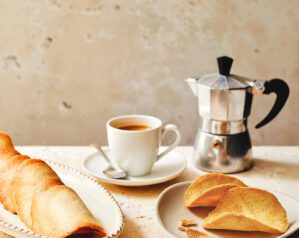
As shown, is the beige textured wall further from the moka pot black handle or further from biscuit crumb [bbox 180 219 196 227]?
biscuit crumb [bbox 180 219 196 227]

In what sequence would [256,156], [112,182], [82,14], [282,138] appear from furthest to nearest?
[282,138], [82,14], [256,156], [112,182]

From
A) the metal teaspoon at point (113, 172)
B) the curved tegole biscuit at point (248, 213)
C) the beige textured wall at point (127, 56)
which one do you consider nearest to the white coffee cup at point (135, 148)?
the metal teaspoon at point (113, 172)

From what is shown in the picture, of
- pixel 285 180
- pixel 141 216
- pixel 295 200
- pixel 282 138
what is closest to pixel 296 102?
pixel 282 138

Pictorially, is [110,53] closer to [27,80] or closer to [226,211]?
[27,80]

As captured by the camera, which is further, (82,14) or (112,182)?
(82,14)

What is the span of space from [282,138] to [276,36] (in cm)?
29

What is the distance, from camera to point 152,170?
1.03 metres

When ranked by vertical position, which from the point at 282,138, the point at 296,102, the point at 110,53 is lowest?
Result: the point at 282,138

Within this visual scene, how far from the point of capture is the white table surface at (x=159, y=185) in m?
0.83

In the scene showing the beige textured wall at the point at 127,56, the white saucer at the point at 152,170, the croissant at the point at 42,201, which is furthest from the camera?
the beige textured wall at the point at 127,56

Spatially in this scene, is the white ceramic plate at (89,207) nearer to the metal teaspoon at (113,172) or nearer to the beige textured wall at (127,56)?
the metal teaspoon at (113,172)

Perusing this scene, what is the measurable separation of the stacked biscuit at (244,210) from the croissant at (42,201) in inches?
6.8

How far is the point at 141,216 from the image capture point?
2.80ft

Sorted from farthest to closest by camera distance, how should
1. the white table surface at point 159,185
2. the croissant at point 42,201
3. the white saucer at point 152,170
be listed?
the white saucer at point 152,170
the white table surface at point 159,185
the croissant at point 42,201
